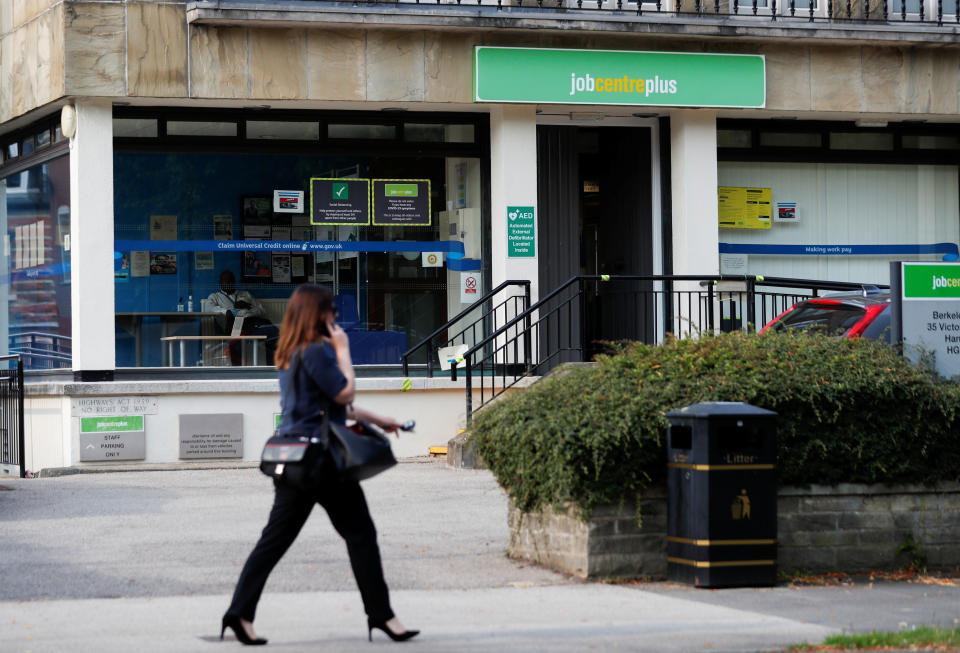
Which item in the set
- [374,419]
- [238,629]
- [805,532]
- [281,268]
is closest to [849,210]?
[281,268]

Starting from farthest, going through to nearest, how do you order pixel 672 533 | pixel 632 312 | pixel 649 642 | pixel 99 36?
1. pixel 632 312
2. pixel 99 36
3. pixel 672 533
4. pixel 649 642

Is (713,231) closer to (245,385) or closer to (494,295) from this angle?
(494,295)

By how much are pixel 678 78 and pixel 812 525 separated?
391 inches

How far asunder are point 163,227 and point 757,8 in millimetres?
8222

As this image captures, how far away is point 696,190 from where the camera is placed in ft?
61.5

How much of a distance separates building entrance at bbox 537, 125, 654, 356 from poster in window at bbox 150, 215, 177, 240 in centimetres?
473

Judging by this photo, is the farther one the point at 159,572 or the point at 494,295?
the point at 494,295

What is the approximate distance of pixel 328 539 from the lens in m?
10.5

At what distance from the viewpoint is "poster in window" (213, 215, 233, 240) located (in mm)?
17688

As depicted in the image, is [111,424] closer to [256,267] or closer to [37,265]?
[256,267]

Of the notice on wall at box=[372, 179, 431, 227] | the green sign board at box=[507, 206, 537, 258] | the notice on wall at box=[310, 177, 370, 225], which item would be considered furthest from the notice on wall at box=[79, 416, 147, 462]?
the green sign board at box=[507, 206, 537, 258]

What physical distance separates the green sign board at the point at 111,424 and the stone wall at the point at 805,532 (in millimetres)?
8108

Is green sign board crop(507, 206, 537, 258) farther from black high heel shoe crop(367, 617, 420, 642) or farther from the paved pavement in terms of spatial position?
black high heel shoe crop(367, 617, 420, 642)

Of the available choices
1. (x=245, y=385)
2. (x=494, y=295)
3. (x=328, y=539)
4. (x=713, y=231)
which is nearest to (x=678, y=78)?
(x=713, y=231)
